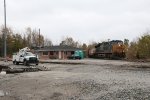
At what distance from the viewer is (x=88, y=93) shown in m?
19.3

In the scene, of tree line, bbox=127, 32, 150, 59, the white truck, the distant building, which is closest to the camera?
the white truck

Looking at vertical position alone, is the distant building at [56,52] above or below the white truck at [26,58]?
above

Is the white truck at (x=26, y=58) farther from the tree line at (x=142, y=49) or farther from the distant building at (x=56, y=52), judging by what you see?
the distant building at (x=56, y=52)

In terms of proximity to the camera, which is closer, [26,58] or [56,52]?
[26,58]

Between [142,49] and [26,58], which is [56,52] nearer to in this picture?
[142,49]

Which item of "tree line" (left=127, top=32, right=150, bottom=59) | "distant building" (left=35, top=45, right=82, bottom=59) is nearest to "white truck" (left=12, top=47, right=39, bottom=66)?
"tree line" (left=127, top=32, right=150, bottom=59)

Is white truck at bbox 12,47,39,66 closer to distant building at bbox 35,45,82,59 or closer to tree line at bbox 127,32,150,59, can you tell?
tree line at bbox 127,32,150,59

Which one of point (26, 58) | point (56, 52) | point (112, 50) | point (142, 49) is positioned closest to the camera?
point (26, 58)

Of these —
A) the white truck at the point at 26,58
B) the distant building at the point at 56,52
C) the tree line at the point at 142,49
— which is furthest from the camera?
the distant building at the point at 56,52

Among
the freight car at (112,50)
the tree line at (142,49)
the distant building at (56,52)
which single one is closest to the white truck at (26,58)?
the tree line at (142,49)

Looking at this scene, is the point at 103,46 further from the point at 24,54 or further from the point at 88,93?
the point at 88,93

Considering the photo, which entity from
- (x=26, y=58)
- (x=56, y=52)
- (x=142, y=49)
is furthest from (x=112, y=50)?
(x=26, y=58)

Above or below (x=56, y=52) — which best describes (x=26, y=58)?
below

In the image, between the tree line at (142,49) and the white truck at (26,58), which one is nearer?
the white truck at (26,58)
